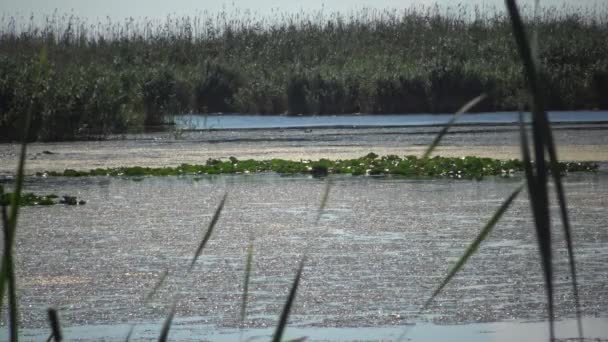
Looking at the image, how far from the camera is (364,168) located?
54.3 ft

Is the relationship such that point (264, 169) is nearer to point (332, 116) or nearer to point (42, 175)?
point (42, 175)

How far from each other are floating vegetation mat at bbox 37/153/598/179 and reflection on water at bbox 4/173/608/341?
0.98m

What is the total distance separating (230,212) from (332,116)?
20.3 metres

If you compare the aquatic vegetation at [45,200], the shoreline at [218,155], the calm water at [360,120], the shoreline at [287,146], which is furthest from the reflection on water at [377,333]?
the calm water at [360,120]

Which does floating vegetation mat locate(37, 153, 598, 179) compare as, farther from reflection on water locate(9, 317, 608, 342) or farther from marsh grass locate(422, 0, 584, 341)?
marsh grass locate(422, 0, 584, 341)

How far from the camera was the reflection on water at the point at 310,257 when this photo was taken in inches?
267

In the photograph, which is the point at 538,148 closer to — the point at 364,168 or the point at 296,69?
the point at 364,168

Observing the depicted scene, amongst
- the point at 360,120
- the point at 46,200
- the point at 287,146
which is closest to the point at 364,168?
the point at 46,200

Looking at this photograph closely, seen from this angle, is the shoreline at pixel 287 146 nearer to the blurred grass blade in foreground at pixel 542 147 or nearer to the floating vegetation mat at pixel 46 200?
the floating vegetation mat at pixel 46 200

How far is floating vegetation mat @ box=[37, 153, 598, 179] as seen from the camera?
1593 cm

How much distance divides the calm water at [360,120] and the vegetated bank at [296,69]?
54cm

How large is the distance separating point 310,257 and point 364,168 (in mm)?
7551

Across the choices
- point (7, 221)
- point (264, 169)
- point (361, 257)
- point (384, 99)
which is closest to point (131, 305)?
point (361, 257)

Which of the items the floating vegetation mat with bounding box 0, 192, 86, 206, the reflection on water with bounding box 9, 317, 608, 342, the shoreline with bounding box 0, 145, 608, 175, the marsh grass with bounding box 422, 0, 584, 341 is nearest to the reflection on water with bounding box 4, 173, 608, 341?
the reflection on water with bounding box 9, 317, 608, 342
